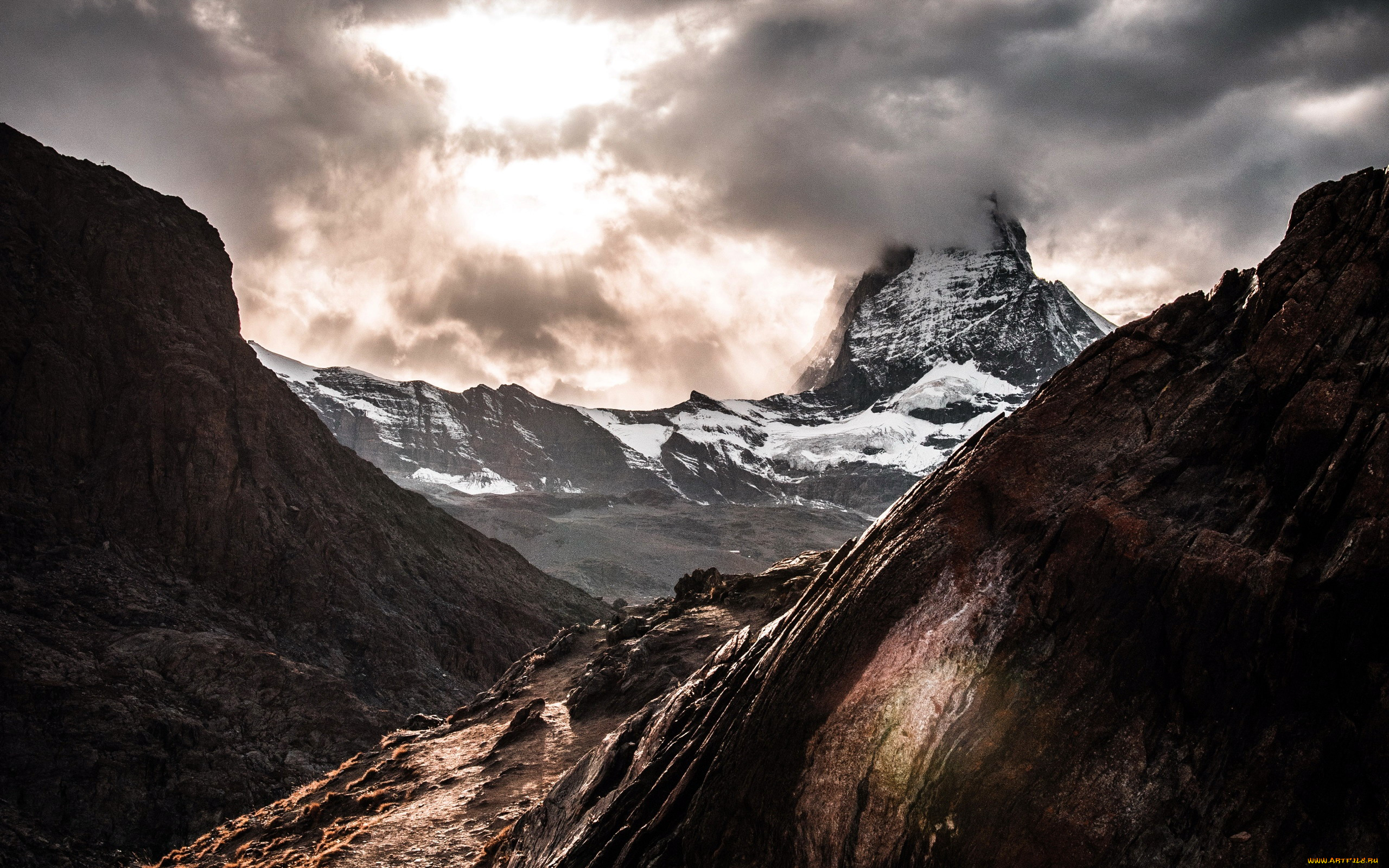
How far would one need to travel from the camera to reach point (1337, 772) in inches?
288

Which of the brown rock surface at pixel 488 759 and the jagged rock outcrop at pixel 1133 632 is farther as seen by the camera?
the brown rock surface at pixel 488 759

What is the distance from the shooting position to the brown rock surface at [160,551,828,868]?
61.8ft

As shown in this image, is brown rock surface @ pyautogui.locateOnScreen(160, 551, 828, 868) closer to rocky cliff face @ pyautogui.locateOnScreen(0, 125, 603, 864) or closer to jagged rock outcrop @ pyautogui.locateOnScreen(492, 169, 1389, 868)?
jagged rock outcrop @ pyautogui.locateOnScreen(492, 169, 1389, 868)

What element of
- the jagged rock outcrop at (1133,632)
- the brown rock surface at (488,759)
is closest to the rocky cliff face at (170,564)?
the brown rock surface at (488,759)

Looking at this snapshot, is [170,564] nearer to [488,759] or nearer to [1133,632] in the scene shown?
[488,759]

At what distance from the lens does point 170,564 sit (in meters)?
51.3

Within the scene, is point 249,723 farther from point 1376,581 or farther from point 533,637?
point 1376,581

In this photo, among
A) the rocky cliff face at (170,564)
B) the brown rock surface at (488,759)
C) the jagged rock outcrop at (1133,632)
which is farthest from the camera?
the rocky cliff face at (170,564)

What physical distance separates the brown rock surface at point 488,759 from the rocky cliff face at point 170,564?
12.2 metres

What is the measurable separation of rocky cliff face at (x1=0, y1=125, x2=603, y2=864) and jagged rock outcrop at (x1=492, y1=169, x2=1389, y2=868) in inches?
1369

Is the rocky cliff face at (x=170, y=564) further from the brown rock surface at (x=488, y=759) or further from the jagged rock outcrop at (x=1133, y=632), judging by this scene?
the jagged rock outcrop at (x=1133, y=632)

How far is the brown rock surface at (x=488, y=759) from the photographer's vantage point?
61.8 ft

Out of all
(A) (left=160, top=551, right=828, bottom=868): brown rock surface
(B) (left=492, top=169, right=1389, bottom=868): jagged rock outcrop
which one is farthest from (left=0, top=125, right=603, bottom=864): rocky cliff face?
(B) (left=492, top=169, right=1389, bottom=868): jagged rock outcrop

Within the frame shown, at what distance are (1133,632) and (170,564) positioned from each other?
2372 inches
